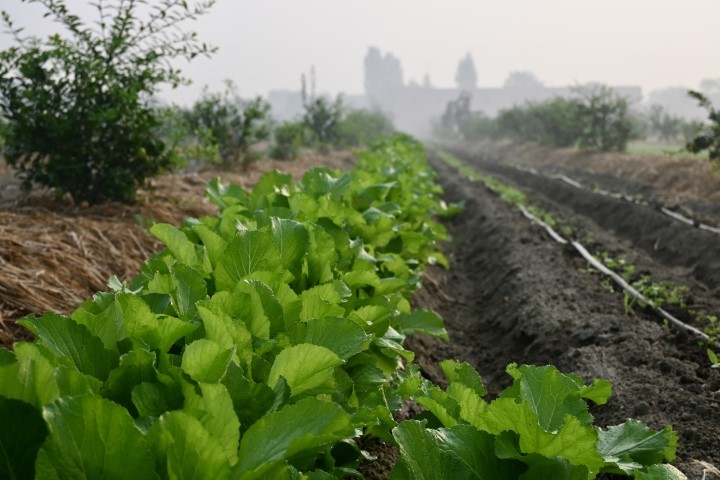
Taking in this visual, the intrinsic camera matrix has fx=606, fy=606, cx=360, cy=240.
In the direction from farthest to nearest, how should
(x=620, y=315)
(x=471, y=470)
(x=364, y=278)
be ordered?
(x=620, y=315) < (x=364, y=278) < (x=471, y=470)

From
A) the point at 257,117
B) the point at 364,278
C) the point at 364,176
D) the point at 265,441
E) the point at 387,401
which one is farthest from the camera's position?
the point at 257,117

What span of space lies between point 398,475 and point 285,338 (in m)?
0.46

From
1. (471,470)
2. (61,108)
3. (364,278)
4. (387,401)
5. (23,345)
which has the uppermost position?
(61,108)

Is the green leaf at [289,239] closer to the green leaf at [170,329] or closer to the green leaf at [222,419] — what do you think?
the green leaf at [170,329]

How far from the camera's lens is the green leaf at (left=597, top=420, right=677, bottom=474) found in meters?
1.49

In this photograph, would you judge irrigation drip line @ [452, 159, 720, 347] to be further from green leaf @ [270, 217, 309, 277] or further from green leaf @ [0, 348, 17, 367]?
green leaf @ [0, 348, 17, 367]

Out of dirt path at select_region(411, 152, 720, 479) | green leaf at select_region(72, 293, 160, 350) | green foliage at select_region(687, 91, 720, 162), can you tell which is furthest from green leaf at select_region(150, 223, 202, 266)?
green foliage at select_region(687, 91, 720, 162)

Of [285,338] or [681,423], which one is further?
[681,423]

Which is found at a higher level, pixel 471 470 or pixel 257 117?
pixel 257 117

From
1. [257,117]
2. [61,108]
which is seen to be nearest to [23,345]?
[61,108]

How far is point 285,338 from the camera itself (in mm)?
1595

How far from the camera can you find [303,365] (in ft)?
4.21

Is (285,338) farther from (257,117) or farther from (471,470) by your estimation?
(257,117)

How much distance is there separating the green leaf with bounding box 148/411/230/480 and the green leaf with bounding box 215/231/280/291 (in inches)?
34.2
